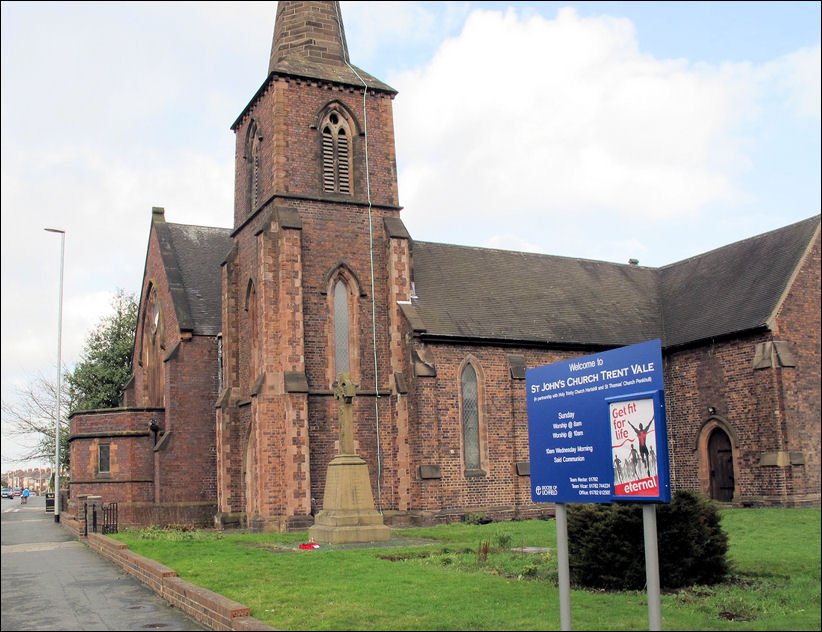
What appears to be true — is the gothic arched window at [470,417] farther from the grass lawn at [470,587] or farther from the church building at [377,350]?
the grass lawn at [470,587]

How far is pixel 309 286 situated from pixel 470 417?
22.6ft

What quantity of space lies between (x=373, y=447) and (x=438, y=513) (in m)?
2.92

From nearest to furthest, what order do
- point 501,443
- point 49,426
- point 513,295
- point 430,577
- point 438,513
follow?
point 430,577 → point 438,513 → point 501,443 → point 513,295 → point 49,426

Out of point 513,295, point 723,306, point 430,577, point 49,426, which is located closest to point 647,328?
point 723,306

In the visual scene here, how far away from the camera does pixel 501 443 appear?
28094 millimetres

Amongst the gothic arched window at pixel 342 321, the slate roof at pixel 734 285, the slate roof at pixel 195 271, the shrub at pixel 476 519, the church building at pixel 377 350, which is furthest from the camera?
the slate roof at pixel 195 271

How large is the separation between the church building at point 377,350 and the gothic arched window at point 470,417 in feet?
0.25

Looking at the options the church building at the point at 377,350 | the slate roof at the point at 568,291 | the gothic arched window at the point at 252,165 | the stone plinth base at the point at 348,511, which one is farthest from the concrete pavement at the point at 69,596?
the gothic arched window at the point at 252,165

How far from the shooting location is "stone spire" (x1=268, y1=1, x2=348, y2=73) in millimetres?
29467

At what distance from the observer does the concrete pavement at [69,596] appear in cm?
755

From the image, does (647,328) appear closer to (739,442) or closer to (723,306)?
(723,306)

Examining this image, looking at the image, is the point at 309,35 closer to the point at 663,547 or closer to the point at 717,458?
the point at 717,458

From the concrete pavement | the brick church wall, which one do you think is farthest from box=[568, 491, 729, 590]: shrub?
the brick church wall

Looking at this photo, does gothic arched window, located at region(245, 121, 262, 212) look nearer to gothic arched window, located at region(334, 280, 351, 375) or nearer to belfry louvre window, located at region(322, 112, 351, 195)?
belfry louvre window, located at region(322, 112, 351, 195)
